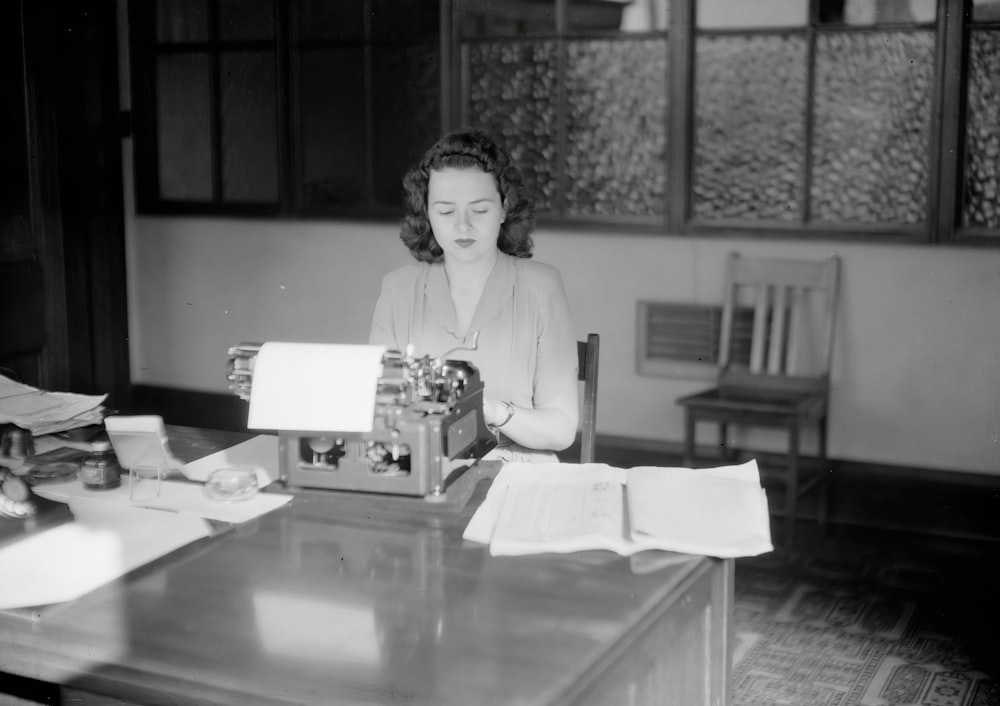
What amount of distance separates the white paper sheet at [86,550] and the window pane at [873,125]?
141 inches

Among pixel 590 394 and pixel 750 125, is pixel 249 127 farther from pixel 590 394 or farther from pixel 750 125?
pixel 590 394

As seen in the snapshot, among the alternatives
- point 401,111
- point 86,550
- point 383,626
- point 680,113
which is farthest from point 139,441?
→ point 401,111

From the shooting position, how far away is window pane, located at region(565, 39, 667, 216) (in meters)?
5.05

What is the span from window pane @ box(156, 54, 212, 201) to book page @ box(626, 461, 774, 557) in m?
4.53

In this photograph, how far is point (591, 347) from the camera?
2.67 metres

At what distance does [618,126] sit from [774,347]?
1.16 metres

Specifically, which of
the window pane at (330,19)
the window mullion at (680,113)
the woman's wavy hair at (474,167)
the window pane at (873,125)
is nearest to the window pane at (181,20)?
the window pane at (330,19)

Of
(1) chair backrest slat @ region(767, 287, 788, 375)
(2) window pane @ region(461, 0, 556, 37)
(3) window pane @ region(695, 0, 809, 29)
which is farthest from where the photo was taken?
(2) window pane @ region(461, 0, 556, 37)

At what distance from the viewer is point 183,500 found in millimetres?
1984

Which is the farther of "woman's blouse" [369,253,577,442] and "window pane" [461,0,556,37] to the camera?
"window pane" [461,0,556,37]

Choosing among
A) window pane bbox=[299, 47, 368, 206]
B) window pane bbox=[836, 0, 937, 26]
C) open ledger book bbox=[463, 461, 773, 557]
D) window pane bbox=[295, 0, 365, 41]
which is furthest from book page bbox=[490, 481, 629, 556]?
window pane bbox=[295, 0, 365, 41]

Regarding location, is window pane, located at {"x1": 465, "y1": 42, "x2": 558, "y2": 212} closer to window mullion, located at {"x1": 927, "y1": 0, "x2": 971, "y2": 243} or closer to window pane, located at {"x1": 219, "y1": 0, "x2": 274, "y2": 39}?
window pane, located at {"x1": 219, "y1": 0, "x2": 274, "y2": 39}

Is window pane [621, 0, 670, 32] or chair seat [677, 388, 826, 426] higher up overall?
window pane [621, 0, 670, 32]

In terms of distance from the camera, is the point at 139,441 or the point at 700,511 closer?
the point at 700,511
